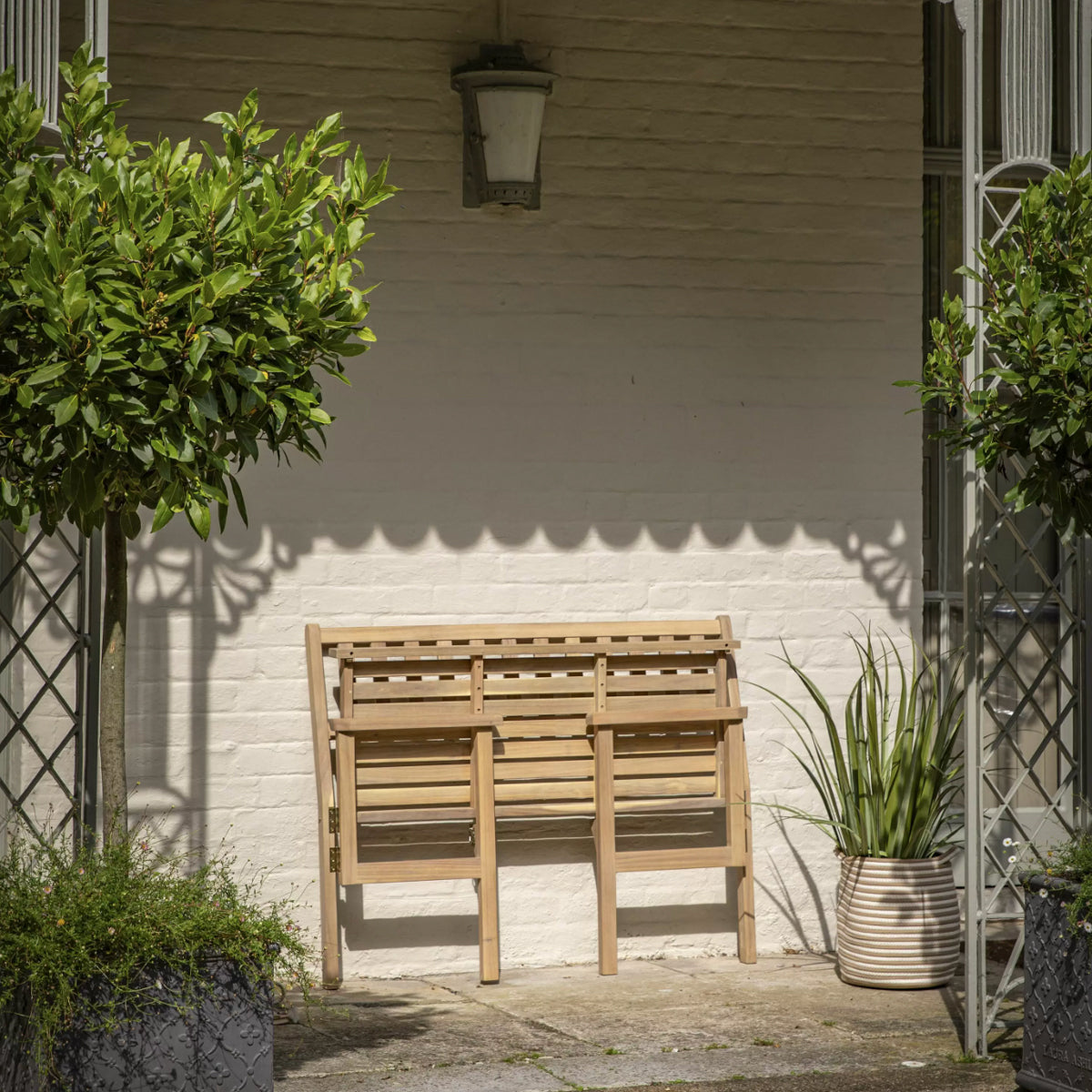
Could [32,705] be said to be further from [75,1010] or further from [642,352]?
[642,352]

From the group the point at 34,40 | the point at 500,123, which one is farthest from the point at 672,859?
the point at 34,40

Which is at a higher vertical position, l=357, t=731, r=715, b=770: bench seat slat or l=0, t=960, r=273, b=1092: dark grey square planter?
l=357, t=731, r=715, b=770: bench seat slat

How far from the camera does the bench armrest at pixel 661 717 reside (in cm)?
532

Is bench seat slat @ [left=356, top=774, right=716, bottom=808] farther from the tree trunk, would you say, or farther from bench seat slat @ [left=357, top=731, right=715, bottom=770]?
the tree trunk

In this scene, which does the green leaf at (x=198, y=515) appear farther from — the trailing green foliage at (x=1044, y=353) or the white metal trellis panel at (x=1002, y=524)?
the white metal trellis panel at (x=1002, y=524)

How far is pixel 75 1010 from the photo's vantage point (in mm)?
3287

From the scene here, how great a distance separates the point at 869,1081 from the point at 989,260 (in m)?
2.13

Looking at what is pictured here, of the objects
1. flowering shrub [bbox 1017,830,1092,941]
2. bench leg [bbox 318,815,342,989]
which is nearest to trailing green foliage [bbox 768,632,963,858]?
flowering shrub [bbox 1017,830,1092,941]

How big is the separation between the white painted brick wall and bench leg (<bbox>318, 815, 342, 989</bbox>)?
13 cm

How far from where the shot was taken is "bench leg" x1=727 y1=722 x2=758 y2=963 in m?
5.45

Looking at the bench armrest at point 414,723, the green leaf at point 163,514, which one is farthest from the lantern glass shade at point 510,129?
the green leaf at point 163,514

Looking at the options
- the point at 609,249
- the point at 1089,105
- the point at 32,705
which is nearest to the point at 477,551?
the point at 609,249

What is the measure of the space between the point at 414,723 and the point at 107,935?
191 cm

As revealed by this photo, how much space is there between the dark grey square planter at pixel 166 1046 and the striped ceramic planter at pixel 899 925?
92.4 inches
